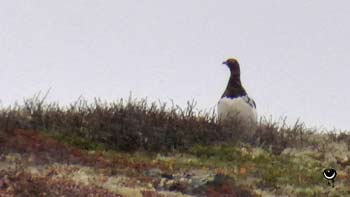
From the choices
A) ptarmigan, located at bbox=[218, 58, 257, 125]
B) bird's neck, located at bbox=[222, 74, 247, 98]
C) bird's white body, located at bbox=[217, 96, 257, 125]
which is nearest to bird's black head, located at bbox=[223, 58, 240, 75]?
ptarmigan, located at bbox=[218, 58, 257, 125]

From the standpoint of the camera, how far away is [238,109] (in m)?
17.6

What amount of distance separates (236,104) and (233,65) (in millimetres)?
1166

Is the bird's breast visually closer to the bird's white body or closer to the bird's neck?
Answer: the bird's white body

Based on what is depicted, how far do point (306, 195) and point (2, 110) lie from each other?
19.3 feet

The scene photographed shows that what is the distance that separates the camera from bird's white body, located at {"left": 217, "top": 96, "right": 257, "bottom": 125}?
1755cm

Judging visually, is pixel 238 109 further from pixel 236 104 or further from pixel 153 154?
pixel 153 154

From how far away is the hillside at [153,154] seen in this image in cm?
1074

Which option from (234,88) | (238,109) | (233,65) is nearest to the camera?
(238,109)

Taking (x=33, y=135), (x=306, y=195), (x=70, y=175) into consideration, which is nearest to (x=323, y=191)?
(x=306, y=195)

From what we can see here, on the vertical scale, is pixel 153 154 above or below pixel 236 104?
below

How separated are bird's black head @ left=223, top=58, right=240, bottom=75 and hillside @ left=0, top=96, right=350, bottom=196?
132 centimetres

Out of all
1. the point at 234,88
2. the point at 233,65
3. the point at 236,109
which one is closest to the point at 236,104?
the point at 236,109

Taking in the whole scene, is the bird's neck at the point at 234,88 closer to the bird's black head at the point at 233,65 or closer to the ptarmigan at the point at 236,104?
the ptarmigan at the point at 236,104

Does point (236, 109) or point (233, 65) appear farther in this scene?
point (233, 65)
